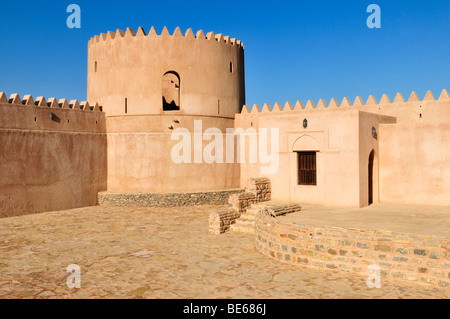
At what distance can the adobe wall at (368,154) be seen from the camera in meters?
13.0

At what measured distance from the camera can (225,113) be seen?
63.1 feet

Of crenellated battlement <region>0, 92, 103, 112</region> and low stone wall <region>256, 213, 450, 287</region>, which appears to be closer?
low stone wall <region>256, 213, 450, 287</region>

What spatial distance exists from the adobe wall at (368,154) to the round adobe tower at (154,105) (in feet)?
14.0

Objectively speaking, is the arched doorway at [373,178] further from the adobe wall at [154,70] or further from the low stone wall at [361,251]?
the adobe wall at [154,70]

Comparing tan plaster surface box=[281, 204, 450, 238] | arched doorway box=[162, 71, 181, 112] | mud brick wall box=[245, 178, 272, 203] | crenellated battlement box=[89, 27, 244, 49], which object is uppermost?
crenellated battlement box=[89, 27, 244, 49]

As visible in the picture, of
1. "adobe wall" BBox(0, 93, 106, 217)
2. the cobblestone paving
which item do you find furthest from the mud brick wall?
"adobe wall" BBox(0, 93, 106, 217)

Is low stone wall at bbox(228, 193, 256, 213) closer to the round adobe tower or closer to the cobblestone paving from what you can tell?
the cobblestone paving

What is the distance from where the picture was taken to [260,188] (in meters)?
14.0

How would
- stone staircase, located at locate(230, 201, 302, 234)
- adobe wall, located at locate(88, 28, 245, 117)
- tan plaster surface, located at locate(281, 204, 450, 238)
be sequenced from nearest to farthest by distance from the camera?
tan plaster surface, located at locate(281, 204, 450, 238) → stone staircase, located at locate(230, 201, 302, 234) → adobe wall, located at locate(88, 28, 245, 117)

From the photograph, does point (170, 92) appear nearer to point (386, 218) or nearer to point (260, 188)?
point (260, 188)

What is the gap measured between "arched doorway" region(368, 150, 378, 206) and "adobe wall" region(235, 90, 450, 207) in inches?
1.5

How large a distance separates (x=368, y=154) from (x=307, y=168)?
206cm

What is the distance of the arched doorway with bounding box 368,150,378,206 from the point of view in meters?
14.2
